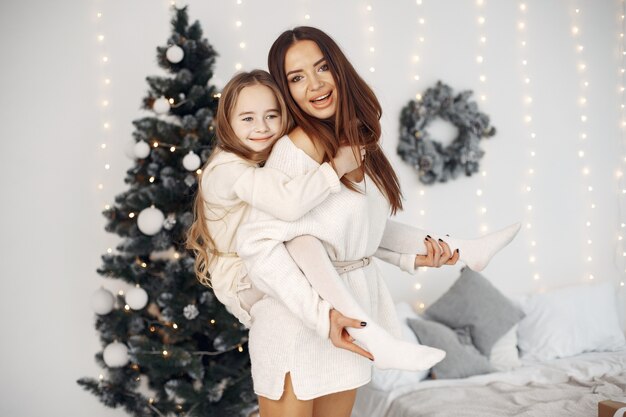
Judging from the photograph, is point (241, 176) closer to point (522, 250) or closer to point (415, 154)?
point (415, 154)

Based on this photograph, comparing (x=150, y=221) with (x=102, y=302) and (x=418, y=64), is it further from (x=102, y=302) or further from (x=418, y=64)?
(x=418, y=64)

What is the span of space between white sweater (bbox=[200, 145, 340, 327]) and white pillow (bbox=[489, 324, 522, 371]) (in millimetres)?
1931

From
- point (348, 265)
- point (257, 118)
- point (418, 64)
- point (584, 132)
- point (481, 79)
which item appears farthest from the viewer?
point (584, 132)

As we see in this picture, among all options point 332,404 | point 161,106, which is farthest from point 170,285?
point 332,404

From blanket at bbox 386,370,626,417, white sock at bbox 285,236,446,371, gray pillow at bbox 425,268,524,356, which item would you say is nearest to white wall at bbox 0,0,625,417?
gray pillow at bbox 425,268,524,356

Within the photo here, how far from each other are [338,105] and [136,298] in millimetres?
1434

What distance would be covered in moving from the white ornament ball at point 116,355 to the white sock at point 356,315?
4.83 ft

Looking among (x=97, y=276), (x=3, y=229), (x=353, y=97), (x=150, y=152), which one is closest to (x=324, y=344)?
(x=353, y=97)

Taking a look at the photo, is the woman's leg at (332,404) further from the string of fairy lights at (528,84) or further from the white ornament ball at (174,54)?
the string of fairy lights at (528,84)

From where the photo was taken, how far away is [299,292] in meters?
1.39

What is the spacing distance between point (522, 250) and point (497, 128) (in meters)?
0.79

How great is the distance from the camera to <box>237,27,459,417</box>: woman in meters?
1.43

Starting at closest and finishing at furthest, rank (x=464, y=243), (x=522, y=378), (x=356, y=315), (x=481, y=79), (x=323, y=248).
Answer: (x=356, y=315)
(x=323, y=248)
(x=464, y=243)
(x=522, y=378)
(x=481, y=79)

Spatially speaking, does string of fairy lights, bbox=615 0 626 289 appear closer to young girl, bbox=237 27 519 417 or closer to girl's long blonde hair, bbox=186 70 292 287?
young girl, bbox=237 27 519 417
